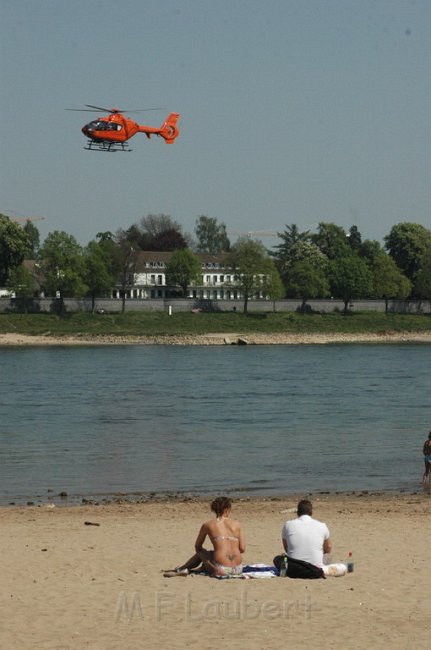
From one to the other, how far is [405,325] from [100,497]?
4220 inches

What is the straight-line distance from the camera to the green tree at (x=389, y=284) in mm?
140875

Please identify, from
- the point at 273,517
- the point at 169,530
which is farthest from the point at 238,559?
the point at 273,517

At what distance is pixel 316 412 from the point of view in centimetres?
4547

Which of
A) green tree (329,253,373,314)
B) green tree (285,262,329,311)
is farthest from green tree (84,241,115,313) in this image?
green tree (329,253,373,314)

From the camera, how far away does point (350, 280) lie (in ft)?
450

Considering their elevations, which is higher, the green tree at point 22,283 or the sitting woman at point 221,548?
the green tree at point 22,283

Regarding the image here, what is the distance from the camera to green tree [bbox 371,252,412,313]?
140875 mm

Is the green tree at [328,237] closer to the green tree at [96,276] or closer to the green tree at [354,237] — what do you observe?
the green tree at [354,237]

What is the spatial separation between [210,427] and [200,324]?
83869mm

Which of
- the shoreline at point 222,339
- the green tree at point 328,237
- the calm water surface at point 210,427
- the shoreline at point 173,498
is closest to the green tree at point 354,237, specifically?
the green tree at point 328,237

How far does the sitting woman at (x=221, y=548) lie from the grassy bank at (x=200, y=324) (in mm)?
100124

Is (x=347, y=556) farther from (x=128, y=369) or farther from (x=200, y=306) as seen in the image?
(x=200, y=306)

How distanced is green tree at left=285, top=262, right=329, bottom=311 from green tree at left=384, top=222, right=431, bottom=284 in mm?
21247

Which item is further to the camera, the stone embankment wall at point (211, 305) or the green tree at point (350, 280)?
the green tree at point (350, 280)
